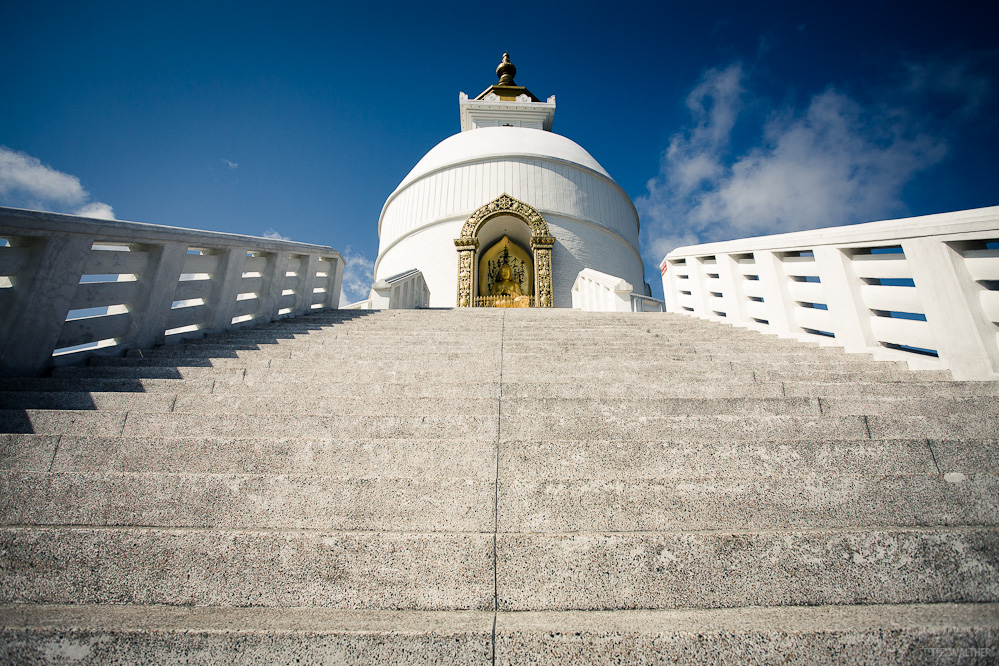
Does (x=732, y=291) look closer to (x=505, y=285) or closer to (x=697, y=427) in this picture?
(x=697, y=427)

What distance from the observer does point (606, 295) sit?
30.4ft

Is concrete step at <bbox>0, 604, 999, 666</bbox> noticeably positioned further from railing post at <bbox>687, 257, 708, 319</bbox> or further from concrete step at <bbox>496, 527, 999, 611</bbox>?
railing post at <bbox>687, 257, 708, 319</bbox>

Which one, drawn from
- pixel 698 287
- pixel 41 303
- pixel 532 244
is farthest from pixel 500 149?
pixel 41 303

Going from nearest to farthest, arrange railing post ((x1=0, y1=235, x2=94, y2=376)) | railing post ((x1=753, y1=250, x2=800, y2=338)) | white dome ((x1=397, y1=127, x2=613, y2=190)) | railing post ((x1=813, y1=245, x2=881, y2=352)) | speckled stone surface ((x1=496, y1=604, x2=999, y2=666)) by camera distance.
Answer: speckled stone surface ((x1=496, y1=604, x2=999, y2=666))
railing post ((x1=0, y1=235, x2=94, y2=376))
railing post ((x1=813, y1=245, x2=881, y2=352))
railing post ((x1=753, y1=250, x2=800, y2=338))
white dome ((x1=397, y1=127, x2=613, y2=190))

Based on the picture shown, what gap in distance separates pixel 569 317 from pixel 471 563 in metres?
4.67

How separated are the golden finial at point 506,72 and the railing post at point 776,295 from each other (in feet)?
67.5

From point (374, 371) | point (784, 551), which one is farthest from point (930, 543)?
point (374, 371)

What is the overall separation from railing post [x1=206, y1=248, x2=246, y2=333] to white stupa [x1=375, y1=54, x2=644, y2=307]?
26.6 ft

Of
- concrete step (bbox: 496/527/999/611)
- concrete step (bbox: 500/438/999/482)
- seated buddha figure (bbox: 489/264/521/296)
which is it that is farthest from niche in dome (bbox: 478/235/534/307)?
concrete step (bbox: 496/527/999/611)

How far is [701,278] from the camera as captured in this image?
6230 millimetres

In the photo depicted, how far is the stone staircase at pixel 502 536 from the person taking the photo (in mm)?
1196

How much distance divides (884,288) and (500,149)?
12.5m

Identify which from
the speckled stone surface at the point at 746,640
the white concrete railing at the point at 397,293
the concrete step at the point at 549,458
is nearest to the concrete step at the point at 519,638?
the speckled stone surface at the point at 746,640

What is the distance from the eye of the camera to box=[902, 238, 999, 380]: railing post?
3.11 meters
